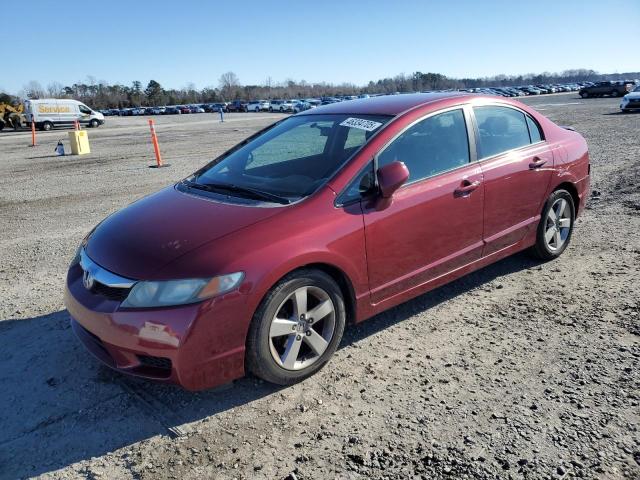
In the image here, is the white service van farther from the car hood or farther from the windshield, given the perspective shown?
the car hood

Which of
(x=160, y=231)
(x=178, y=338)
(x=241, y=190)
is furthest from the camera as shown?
(x=241, y=190)

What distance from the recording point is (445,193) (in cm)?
372

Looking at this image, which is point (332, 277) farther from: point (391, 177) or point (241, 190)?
point (241, 190)

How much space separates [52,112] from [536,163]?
3868 centimetres

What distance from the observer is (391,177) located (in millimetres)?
3236

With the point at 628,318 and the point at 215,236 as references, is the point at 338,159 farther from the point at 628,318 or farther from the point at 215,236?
the point at 628,318

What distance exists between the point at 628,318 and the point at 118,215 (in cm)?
386

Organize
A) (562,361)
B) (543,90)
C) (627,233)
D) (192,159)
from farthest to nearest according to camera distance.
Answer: (543,90) → (192,159) → (627,233) → (562,361)

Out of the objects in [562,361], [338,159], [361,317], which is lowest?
[562,361]

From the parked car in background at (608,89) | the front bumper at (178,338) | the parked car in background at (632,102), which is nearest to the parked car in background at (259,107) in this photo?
the parked car in background at (608,89)

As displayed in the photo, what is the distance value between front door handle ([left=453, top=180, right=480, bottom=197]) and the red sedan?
Result: 0.01 meters

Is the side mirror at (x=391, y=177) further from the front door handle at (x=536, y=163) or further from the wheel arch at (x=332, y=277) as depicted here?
the front door handle at (x=536, y=163)

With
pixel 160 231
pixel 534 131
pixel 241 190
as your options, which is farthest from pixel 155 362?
pixel 534 131

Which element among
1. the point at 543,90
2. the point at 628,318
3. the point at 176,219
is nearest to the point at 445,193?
the point at 628,318
